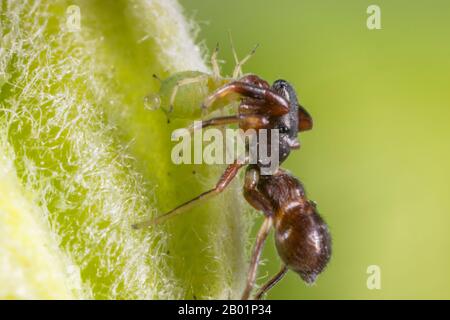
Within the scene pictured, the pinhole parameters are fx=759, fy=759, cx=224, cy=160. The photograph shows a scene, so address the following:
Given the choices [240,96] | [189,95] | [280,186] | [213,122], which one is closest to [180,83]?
[189,95]

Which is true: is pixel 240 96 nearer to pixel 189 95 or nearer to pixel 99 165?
pixel 189 95

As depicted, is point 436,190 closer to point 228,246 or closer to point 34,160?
point 228,246

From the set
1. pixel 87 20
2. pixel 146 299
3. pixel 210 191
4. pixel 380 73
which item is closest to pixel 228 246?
pixel 210 191

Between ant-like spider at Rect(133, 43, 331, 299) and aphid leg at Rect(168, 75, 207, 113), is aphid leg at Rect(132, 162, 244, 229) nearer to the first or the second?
ant-like spider at Rect(133, 43, 331, 299)

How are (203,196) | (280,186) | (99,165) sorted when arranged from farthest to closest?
(280,186) < (203,196) < (99,165)

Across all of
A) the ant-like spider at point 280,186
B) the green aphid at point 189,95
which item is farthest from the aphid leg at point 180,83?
the ant-like spider at point 280,186

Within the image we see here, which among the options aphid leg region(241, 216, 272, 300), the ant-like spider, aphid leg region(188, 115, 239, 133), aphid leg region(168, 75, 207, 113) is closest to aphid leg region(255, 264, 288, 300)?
the ant-like spider
